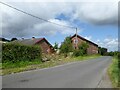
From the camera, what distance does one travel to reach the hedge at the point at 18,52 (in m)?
26.3

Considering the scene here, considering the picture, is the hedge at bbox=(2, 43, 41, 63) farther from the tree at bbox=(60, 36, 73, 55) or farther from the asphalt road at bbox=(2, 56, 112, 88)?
the tree at bbox=(60, 36, 73, 55)

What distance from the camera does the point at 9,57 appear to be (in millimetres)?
26531

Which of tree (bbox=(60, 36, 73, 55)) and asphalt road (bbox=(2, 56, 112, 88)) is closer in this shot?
asphalt road (bbox=(2, 56, 112, 88))

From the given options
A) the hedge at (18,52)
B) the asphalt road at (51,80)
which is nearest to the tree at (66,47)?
the hedge at (18,52)

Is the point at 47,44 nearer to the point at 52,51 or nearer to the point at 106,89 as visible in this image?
the point at 52,51

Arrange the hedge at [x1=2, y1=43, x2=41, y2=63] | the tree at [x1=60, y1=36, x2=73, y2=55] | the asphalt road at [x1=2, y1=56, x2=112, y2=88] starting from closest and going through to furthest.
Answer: the asphalt road at [x1=2, y1=56, x2=112, y2=88] < the hedge at [x1=2, y1=43, x2=41, y2=63] < the tree at [x1=60, y1=36, x2=73, y2=55]

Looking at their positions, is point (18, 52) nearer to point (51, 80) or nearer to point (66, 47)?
point (51, 80)

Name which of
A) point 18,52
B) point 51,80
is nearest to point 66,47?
point 18,52

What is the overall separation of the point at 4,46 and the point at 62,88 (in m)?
16.2

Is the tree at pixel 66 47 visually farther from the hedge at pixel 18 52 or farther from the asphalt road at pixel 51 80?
the asphalt road at pixel 51 80

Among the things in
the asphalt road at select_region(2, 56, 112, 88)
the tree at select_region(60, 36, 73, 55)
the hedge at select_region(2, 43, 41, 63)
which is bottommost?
the asphalt road at select_region(2, 56, 112, 88)

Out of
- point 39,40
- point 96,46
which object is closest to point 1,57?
point 39,40

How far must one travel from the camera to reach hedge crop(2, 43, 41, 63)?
86.2 ft

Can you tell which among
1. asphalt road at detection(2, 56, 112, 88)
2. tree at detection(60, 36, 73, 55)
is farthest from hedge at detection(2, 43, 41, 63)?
tree at detection(60, 36, 73, 55)
